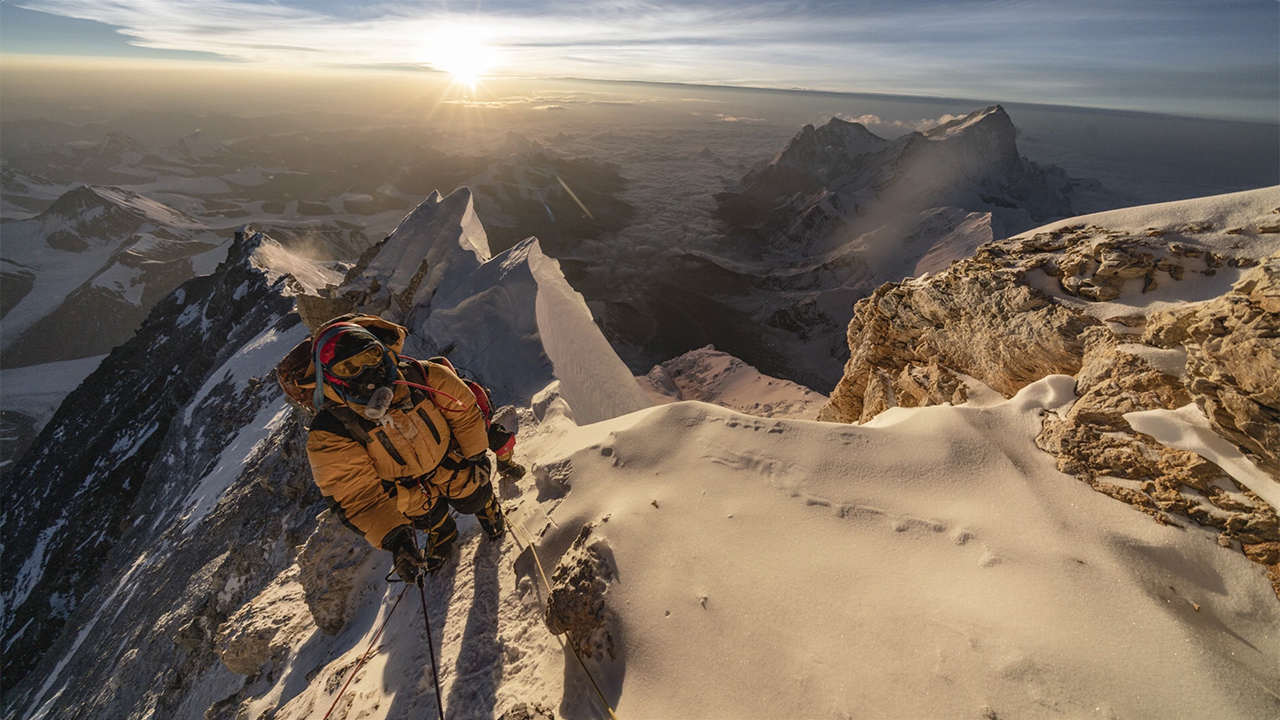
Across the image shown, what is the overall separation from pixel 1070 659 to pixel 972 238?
84.0 meters

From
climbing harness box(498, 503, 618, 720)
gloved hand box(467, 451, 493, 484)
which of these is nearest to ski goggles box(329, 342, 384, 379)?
gloved hand box(467, 451, 493, 484)

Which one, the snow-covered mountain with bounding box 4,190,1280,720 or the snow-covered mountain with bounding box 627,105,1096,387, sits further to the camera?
the snow-covered mountain with bounding box 627,105,1096,387

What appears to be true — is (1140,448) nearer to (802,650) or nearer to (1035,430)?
(1035,430)

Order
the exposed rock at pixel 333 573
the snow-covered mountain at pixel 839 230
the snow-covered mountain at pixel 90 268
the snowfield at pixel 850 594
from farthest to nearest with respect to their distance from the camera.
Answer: the snow-covered mountain at pixel 839 230, the snow-covered mountain at pixel 90 268, the exposed rock at pixel 333 573, the snowfield at pixel 850 594

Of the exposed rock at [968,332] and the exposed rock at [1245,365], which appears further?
the exposed rock at [968,332]

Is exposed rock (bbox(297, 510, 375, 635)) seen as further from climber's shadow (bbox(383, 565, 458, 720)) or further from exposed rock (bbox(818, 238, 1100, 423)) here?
exposed rock (bbox(818, 238, 1100, 423))

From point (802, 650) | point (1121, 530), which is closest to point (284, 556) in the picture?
point (802, 650)

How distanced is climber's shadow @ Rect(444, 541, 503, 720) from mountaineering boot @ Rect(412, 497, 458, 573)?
1.44 feet

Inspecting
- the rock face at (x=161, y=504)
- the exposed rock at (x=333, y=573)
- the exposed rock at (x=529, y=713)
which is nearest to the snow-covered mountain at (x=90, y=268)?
the rock face at (x=161, y=504)

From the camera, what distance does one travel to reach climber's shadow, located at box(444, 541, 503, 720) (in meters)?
3.72

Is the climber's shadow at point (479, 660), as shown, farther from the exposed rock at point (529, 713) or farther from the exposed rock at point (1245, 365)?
the exposed rock at point (1245, 365)

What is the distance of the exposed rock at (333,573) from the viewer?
18.7 ft

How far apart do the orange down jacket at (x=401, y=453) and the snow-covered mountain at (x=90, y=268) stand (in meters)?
87.9

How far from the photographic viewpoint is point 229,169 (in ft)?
451
